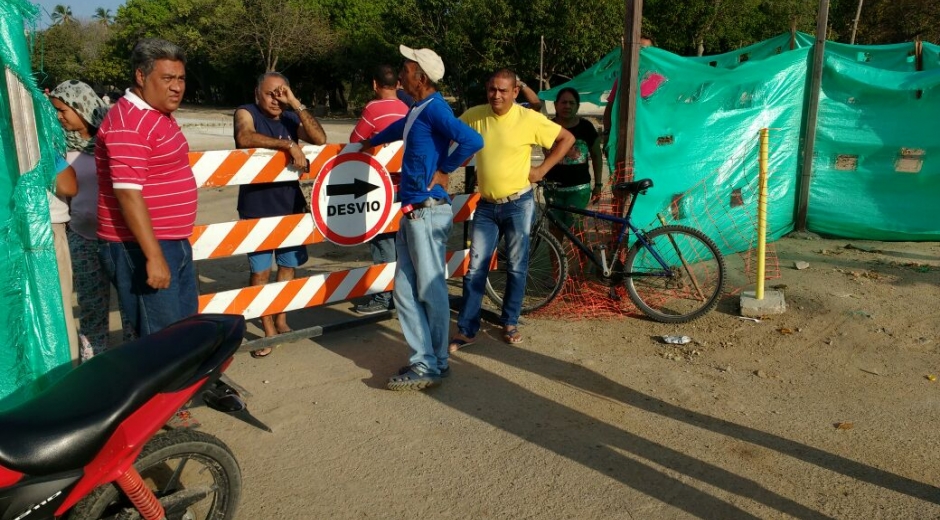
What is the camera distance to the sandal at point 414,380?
4.61 metres

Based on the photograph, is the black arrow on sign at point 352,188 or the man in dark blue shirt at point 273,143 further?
the black arrow on sign at point 352,188

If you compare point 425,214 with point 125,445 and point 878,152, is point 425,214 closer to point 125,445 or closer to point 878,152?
point 125,445

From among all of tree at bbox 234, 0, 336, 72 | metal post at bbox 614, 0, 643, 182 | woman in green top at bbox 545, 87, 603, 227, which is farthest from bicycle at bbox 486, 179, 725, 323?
tree at bbox 234, 0, 336, 72

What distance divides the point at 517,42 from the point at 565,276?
2882 cm

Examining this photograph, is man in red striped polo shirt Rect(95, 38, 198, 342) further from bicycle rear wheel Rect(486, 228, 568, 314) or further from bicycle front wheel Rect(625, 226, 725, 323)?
bicycle front wheel Rect(625, 226, 725, 323)

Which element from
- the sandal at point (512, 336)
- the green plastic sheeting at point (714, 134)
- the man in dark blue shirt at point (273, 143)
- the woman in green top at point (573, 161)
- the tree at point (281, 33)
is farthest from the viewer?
the tree at point (281, 33)

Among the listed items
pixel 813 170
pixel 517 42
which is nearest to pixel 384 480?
pixel 813 170

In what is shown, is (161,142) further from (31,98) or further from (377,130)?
(377,130)

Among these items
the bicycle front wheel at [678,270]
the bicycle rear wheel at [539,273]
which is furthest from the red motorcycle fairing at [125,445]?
the bicycle front wheel at [678,270]

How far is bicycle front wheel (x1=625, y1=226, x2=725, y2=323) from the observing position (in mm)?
5793

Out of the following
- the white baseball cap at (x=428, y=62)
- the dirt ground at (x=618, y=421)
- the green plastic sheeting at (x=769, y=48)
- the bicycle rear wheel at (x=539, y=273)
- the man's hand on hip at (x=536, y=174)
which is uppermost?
the green plastic sheeting at (x=769, y=48)

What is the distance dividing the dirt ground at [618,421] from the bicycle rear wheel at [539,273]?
30 cm

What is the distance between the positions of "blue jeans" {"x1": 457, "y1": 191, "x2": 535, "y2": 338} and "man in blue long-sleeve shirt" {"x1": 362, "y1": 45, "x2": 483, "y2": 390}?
64 cm

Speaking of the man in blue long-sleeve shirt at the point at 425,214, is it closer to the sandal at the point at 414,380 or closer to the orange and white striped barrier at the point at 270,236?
the sandal at the point at 414,380
